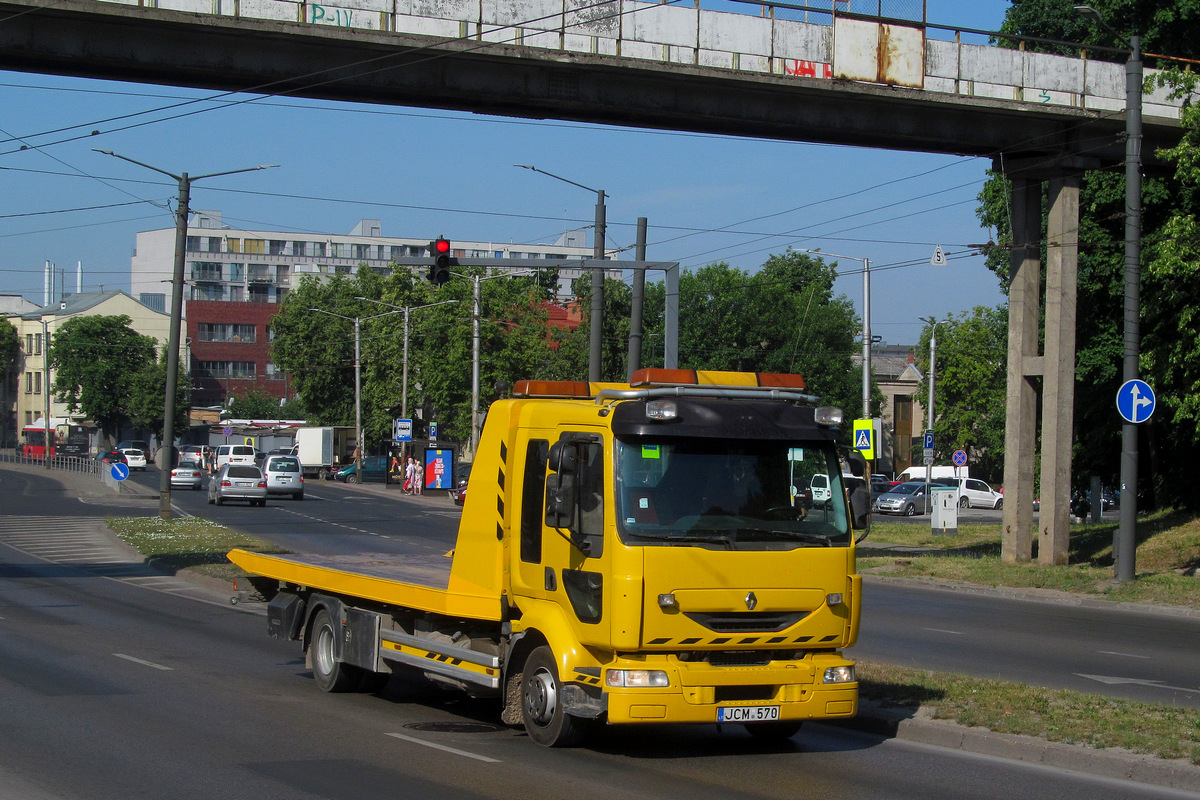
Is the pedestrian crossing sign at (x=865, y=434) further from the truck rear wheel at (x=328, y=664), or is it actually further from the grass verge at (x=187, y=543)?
the truck rear wheel at (x=328, y=664)

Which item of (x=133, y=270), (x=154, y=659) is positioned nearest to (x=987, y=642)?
(x=154, y=659)

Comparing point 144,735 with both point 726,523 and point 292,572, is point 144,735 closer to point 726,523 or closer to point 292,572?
point 292,572

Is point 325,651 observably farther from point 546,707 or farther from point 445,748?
point 546,707

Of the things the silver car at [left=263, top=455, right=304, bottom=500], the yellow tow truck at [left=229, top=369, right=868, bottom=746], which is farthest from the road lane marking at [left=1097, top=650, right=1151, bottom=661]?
the silver car at [left=263, top=455, right=304, bottom=500]

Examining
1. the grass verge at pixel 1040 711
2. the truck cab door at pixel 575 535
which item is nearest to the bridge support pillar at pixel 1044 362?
the grass verge at pixel 1040 711

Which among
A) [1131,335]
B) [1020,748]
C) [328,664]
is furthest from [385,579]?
[1131,335]

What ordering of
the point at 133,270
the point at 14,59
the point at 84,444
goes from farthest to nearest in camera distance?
the point at 133,270 → the point at 84,444 → the point at 14,59

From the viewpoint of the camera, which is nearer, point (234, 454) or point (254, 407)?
point (234, 454)

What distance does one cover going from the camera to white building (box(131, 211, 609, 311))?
13850 centimetres

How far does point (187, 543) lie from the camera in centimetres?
2644

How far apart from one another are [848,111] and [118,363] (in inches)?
3684

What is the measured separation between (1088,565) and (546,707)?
19.7 meters

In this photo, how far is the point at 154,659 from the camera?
504 inches

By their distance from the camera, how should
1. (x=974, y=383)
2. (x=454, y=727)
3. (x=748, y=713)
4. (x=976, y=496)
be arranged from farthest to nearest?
(x=974, y=383) < (x=976, y=496) < (x=454, y=727) < (x=748, y=713)
